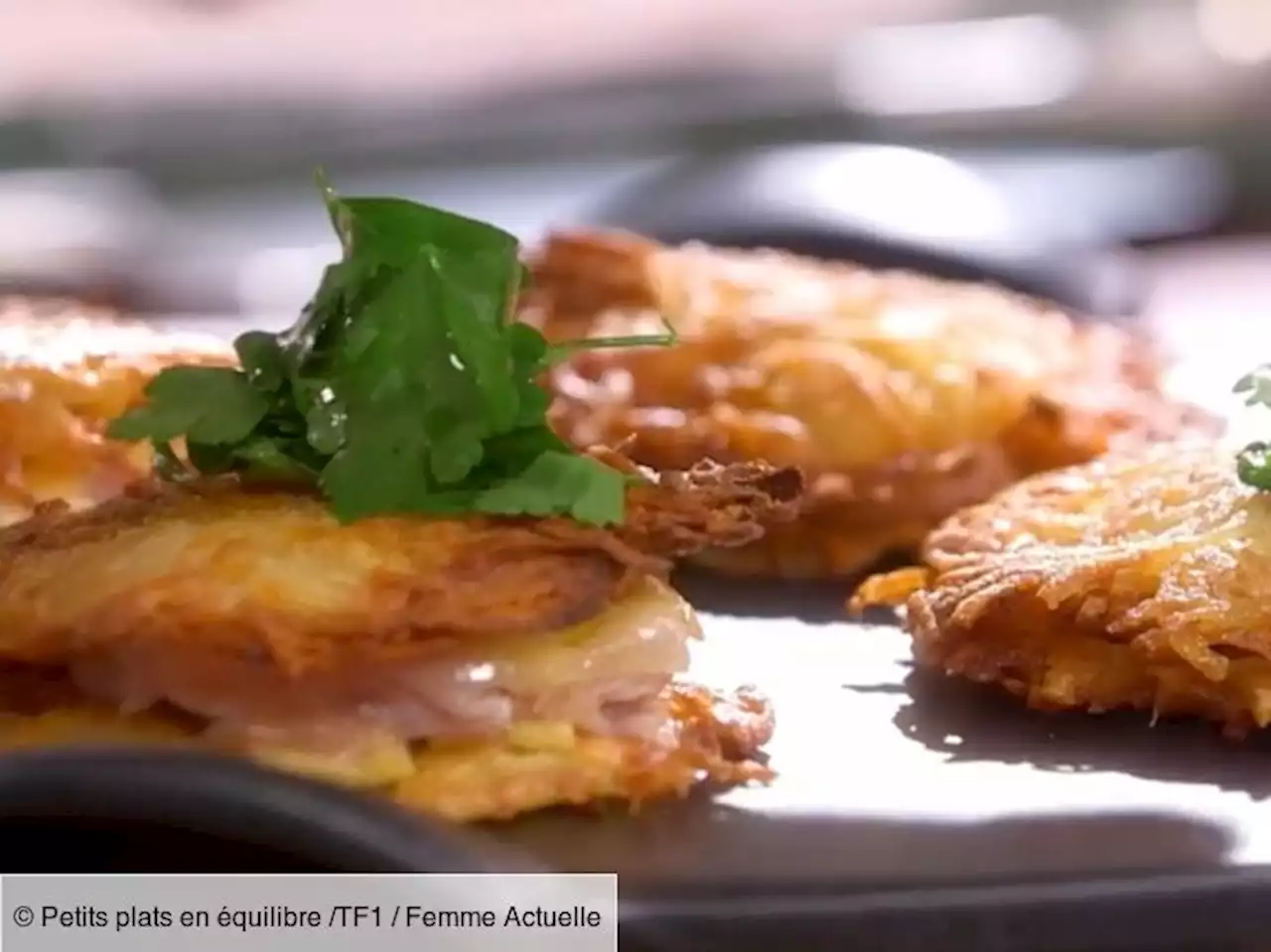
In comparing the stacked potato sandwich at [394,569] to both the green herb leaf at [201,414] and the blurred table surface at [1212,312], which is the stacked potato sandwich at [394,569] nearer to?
the green herb leaf at [201,414]

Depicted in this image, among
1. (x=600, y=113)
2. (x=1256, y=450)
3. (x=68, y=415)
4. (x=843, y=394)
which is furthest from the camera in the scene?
(x=600, y=113)

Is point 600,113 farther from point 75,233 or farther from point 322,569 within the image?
point 322,569

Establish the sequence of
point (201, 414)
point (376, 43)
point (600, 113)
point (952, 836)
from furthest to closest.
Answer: point (600, 113)
point (376, 43)
point (201, 414)
point (952, 836)

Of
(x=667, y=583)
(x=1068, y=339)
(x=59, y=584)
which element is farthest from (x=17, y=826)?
(x=1068, y=339)

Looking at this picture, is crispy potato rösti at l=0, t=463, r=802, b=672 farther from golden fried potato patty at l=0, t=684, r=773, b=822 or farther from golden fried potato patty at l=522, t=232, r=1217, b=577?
golden fried potato patty at l=522, t=232, r=1217, b=577

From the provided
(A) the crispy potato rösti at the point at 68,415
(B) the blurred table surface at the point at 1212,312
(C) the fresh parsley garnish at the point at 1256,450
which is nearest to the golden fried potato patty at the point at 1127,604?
(C) the fresh parsley garnish at the point at 1256,450

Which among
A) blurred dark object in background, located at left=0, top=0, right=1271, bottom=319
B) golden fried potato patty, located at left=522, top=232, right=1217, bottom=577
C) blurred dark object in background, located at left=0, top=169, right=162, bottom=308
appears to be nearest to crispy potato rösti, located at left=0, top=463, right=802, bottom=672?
golden fried potato patty, located at left=522, top=232, right=1217, bottom=577

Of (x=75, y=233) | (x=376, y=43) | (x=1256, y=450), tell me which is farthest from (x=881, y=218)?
(x=75, y=233)
